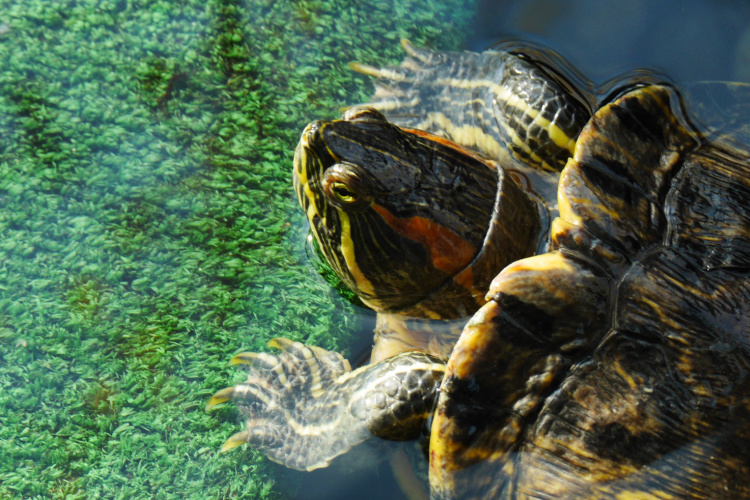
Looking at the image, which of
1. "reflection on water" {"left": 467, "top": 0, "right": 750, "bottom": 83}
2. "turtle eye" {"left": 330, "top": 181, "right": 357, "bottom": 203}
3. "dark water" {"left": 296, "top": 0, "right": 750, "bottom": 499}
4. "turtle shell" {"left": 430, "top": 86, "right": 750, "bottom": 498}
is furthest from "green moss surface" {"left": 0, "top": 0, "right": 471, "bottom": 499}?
"turtle shell" {"left": 430, "top": 86, "right": 750, "bottom": 498}

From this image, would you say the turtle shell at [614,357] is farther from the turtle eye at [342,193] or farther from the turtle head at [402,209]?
the turtle eye at [342,193]

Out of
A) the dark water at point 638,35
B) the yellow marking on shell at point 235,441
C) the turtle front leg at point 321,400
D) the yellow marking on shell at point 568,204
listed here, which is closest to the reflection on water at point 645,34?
the dark water at point 638,35

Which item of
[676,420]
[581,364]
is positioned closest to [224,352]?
[581,364]

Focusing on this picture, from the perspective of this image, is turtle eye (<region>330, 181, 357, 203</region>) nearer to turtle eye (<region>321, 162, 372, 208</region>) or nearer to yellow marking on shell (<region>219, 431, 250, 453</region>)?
turtle eye (<region>321, 162, 372, 208</region>)

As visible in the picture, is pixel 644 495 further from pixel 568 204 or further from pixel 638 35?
pixel 638 35

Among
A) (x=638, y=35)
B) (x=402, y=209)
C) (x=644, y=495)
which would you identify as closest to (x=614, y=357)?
(x=644, y=495)
